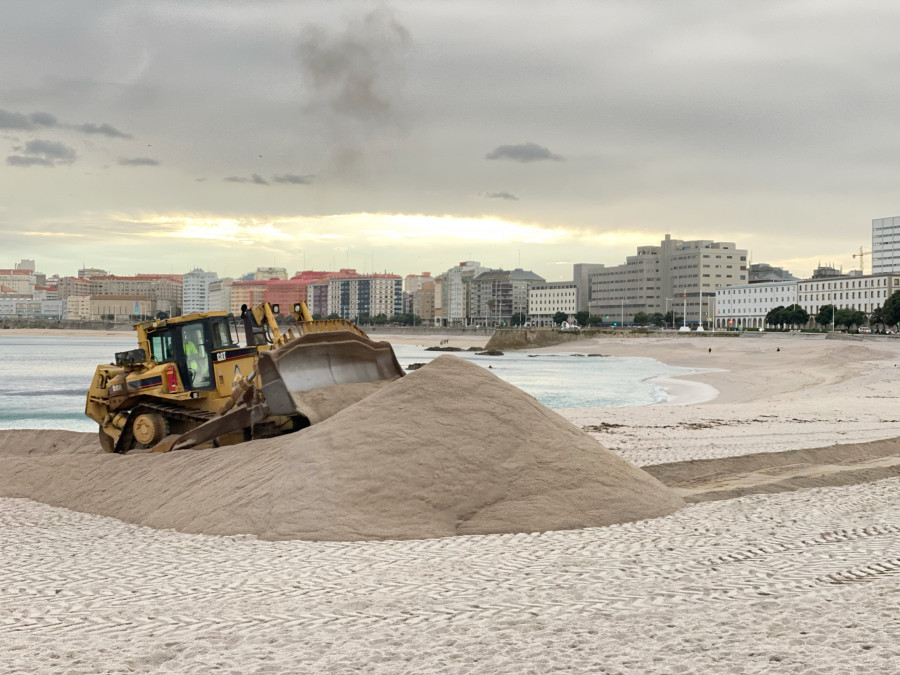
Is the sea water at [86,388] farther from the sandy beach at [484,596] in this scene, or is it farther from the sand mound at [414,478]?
the sandy beach at [484,596]

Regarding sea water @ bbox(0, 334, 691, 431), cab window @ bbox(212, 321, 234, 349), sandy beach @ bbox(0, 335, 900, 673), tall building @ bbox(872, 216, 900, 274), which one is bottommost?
sea water @ bbox(0, 334, 691, 431)

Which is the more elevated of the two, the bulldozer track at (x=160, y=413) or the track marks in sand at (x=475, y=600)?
the bulldozer track at (x=160, y=413)

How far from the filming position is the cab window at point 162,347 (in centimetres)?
1413

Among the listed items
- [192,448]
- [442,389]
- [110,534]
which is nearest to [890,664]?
[442,389]

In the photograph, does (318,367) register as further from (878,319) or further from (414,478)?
(878,319)

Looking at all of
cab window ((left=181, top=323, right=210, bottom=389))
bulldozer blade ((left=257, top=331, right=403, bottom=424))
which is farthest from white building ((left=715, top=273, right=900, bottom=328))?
Result: cab window ((left=181, top=323, right=210, bottom=389))

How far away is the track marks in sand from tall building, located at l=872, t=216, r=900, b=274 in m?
205

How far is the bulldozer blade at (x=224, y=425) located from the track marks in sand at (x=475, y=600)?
3.03 metres

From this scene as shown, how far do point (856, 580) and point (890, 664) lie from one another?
1.92 meters

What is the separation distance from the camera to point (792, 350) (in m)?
72.2


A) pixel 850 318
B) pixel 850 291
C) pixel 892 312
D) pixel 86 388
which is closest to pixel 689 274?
pixel 850 291

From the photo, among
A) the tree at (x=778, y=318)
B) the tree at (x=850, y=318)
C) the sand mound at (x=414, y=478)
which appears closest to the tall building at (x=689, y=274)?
the tree at (x=778, y=318)

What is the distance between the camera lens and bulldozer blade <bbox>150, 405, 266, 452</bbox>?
12.2 m

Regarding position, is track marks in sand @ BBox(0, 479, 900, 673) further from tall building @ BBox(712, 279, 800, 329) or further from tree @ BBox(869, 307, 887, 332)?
tall building @ BBox(712, 279, 800, 329)
